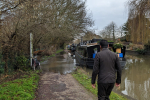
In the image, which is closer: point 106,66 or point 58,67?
Answer: point 106,66

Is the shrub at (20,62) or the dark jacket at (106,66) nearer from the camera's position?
the dark jacket at (106,66)

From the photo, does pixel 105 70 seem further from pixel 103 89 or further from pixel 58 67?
pixel 58 67

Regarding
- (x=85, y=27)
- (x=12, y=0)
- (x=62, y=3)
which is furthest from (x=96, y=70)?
(x=85, y=27)

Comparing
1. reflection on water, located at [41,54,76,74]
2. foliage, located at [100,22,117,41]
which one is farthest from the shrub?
foliage, located at [100,22,117,41]

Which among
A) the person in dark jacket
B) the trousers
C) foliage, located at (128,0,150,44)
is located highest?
foliage, located at (128,0,150,44)

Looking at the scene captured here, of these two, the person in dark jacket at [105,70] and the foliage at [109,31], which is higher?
the foliage at [109,31]

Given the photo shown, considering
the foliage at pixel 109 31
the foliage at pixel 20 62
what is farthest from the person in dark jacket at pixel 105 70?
the foliage at pixel 109 31

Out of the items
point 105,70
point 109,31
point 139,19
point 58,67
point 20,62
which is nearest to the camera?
point 105,70

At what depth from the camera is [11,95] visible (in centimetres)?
416

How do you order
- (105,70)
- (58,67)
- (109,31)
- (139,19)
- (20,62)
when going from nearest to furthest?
(105,70)
(20,62)
(139,19)
(58,67)
(109,31)

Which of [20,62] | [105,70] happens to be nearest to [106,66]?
[105,70]

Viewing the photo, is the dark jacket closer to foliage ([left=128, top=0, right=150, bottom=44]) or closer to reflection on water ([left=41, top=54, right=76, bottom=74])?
foliage ([left=128, top=0, right=150, bottom=44])

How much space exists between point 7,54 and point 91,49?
24.9ft

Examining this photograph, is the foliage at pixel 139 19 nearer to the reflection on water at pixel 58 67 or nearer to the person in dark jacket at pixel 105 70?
the reflection on water at pixel 58 67
